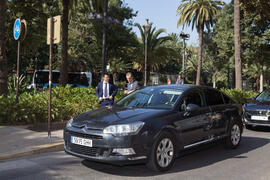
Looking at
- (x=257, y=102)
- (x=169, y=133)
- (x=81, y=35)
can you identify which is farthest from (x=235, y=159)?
(x=81, y=35)

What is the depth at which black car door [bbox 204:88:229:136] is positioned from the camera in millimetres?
6434

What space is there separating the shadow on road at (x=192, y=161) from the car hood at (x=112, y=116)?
867mm

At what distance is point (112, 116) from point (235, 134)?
134 inches

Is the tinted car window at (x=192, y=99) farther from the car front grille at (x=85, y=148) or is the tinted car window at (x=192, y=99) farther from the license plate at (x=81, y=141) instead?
the license plate at (x=81, y=141)

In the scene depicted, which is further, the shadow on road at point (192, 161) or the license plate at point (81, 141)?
the shadow on road at point (192, 161)

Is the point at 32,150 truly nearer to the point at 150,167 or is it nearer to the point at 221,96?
the point at 150,167

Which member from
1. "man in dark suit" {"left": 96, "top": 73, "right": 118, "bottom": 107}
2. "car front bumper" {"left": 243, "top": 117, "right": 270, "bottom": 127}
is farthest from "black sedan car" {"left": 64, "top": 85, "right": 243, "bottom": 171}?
"car front bumper" {"left": 243, "top": 117, "right": 270, "bottom": 127}

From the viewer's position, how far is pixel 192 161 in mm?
6082

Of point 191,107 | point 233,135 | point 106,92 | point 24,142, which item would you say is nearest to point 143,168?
point 191,107

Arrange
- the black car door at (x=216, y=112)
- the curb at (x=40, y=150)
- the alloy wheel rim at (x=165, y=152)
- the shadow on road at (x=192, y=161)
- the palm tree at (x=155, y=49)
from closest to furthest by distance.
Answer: the alloy wheel rim at (x=165, y=152)
the shadow on road at (x=192, y=161)
the curb at (x=40, y=150)
the black car door at (x=216, y=112)
the palm tree at (x=155, y=49)

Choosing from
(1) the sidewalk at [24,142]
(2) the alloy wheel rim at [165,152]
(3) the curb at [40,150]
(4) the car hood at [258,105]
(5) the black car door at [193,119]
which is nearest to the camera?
(2) the alloy wheel rim at [165,152]

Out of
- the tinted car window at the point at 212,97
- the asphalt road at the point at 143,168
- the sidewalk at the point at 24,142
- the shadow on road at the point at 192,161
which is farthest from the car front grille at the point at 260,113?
the sidewalk at the point at 24,142

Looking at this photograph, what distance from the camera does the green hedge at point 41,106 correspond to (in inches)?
348

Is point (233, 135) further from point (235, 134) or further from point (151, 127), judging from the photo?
point (151, 127)
